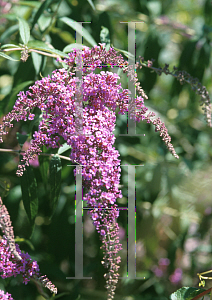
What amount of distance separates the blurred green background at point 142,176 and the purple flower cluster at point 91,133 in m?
0.35

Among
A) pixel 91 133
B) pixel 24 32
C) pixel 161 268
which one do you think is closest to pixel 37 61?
pixel 24 32

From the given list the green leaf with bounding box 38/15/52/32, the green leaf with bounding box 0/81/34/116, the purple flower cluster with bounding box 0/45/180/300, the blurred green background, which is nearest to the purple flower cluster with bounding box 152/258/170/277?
the blurred green background

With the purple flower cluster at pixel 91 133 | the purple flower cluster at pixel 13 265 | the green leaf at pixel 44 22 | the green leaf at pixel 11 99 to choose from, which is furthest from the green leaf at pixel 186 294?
the green leaf at pixel 44 22

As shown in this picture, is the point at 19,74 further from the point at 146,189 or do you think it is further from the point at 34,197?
the point at 146,189

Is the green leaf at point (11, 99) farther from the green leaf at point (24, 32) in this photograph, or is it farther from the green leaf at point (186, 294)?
the green leaf at point (186, 294)

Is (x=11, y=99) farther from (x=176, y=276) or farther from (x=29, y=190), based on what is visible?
(x=176, y=276)

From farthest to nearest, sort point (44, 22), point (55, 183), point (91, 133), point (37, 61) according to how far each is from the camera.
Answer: point (44, 22)
point (37, 61)
point (55, 183)
point (91, 133)

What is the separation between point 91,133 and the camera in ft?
2.91

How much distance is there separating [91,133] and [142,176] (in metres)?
1.03

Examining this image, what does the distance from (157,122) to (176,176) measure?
0.98 meters

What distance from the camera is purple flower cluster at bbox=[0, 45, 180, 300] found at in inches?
34.3

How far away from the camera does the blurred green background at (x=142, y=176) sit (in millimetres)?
1454

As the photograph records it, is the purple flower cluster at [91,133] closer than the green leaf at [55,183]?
Yes

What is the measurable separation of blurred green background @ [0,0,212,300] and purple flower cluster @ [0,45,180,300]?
0.35 metres
